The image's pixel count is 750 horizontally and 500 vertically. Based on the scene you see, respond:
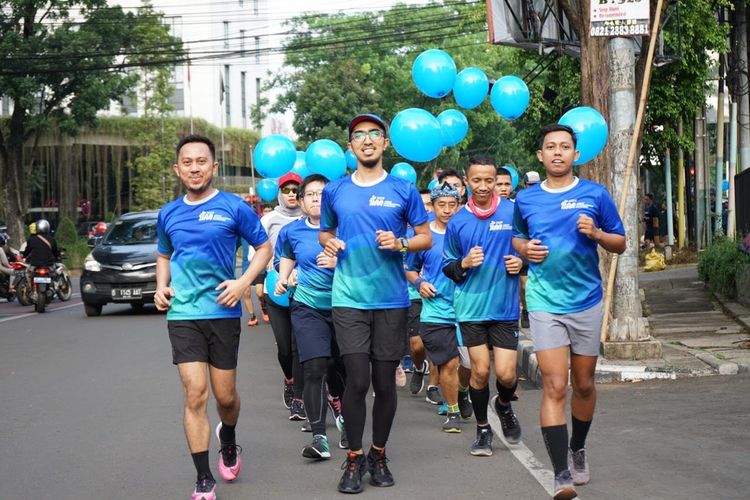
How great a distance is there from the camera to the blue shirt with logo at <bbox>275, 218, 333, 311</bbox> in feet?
25.1

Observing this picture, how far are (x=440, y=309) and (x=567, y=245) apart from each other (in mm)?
2487

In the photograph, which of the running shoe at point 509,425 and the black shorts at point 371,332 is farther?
the running shoe at point 509,425

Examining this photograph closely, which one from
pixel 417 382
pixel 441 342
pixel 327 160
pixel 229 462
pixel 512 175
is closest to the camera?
pixel 229 462

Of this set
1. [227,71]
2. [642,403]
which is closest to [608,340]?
[642,403]

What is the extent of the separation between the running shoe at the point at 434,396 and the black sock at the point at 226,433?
3.40m

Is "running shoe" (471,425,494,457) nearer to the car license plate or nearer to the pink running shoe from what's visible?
the pink running shoe

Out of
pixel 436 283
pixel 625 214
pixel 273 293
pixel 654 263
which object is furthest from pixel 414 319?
pixel 654 263

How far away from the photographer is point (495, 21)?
17.0m

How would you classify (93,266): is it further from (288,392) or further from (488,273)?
(488,273)

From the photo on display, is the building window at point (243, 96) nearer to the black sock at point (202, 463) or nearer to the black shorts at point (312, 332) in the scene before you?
the black shorts at point (312, 332)

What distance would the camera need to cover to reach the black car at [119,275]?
20016 mm

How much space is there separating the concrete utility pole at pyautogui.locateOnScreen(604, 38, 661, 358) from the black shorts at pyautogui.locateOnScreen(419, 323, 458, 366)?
3.12 m

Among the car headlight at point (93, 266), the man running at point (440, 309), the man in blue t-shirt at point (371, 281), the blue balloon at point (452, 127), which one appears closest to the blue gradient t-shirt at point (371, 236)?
the man in blue t-shirt at point (371, 281)

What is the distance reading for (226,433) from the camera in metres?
6.65
